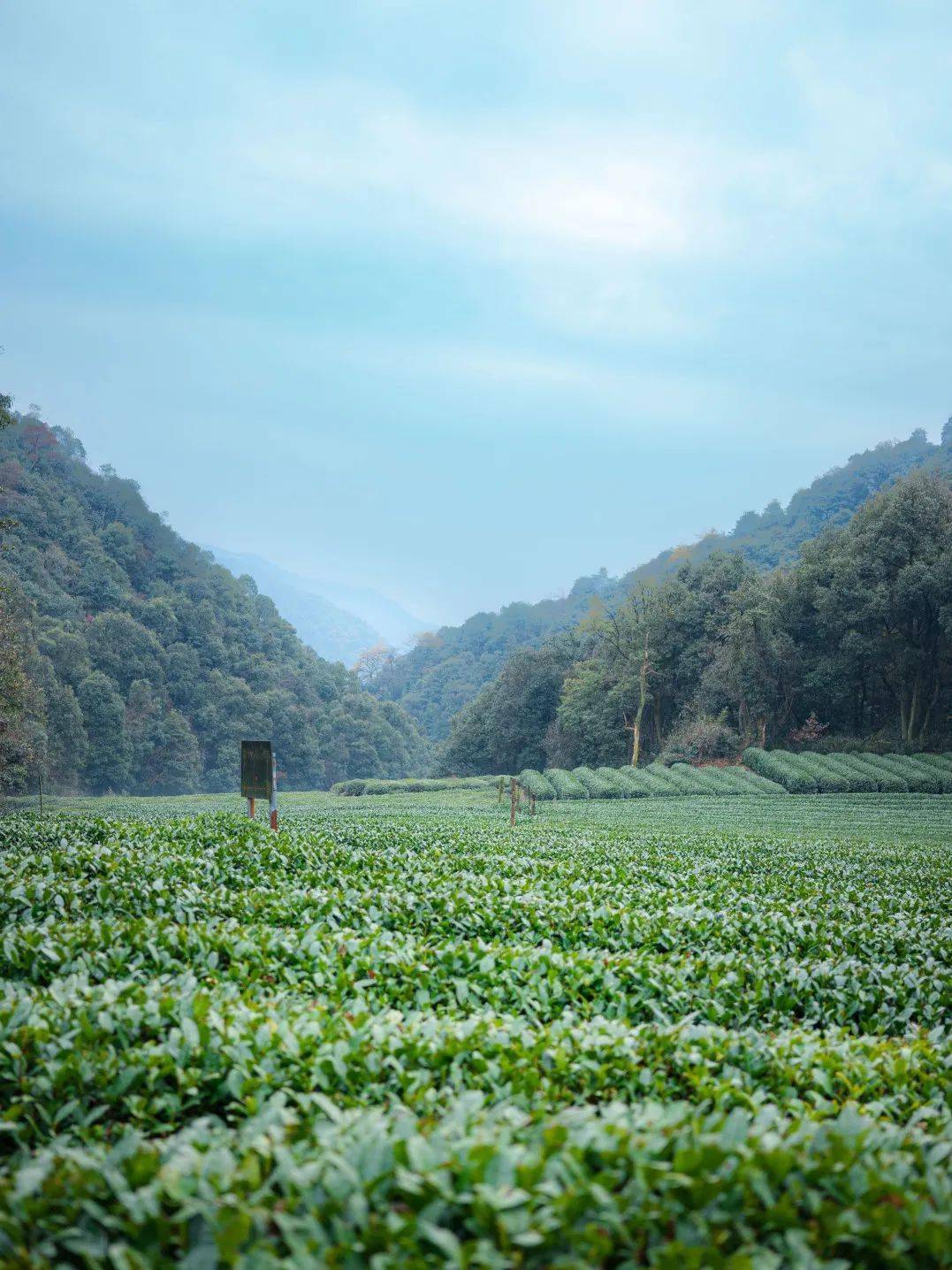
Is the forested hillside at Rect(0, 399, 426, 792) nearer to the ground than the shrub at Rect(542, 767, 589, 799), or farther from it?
farther from it

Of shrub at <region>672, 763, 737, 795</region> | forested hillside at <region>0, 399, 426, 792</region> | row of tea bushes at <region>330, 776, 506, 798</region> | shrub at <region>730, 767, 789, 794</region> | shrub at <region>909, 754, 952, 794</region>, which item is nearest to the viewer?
shrub at <region>909, 754, 952, 794</region>

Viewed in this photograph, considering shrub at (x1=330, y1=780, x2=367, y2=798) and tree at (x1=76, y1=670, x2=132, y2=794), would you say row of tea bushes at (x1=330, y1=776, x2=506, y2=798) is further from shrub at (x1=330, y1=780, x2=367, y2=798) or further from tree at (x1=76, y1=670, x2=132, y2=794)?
tree at (x1=76, y1=670, x2=132, y2=794)

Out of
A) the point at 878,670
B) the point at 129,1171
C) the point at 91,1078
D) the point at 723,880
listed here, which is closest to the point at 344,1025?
the point at 91,1078

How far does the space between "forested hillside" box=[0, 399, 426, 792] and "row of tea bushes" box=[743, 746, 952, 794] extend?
30585mm

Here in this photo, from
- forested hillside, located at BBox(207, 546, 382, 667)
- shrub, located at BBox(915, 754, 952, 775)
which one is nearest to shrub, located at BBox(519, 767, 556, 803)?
shrub, located at BBox(915, 754, 952, 775)

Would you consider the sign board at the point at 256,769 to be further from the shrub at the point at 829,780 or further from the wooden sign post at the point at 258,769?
the shrub at the point at 829,780

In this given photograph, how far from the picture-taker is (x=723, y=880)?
31.7 ft

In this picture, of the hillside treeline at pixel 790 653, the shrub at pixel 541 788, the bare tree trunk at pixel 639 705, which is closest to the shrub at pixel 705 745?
the hillside treeline at pixel 790 653

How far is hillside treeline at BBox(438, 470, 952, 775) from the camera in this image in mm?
36531

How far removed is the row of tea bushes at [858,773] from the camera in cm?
3045

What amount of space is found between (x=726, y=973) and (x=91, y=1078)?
3.35 metres

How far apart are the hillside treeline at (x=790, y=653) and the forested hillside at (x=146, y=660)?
62.6ft

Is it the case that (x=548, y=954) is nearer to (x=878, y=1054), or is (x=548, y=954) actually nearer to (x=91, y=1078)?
(x=878, y=1054)

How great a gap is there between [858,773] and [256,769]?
26467 mm
